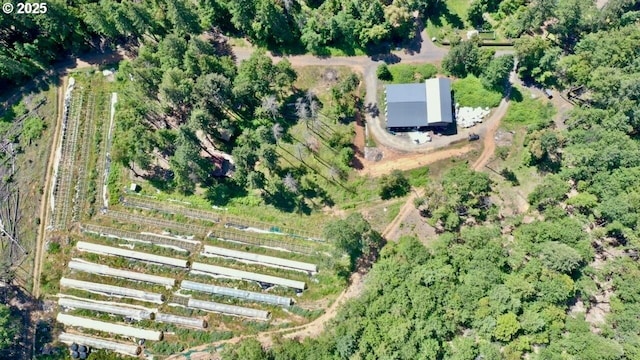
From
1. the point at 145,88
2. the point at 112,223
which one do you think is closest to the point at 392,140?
the point at 145,88

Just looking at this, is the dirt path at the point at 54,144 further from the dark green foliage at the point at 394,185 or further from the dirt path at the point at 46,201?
the dark green foliage at the point at 394,185

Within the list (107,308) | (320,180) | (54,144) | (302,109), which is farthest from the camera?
(54,144)

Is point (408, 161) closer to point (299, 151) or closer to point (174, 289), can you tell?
point (299, 151)

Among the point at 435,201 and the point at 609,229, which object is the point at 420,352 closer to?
the point at 435,201

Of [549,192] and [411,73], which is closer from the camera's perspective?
[549,192]

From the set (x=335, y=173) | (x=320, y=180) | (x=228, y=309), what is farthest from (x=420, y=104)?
(x=228, y=309)

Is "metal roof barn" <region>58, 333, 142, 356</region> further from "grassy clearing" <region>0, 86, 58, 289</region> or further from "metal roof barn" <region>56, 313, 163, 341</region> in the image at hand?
"grassy clearing" <region>0, 86, 58, 289</region>

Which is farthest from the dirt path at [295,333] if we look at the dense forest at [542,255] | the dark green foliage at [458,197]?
the dark green foliage at [458,197]

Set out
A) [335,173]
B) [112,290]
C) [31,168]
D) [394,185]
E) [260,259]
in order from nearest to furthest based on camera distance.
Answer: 1. [112,290]
2. [260,259]
3. [394,185]
4. [335,173]
5. [31,168]
